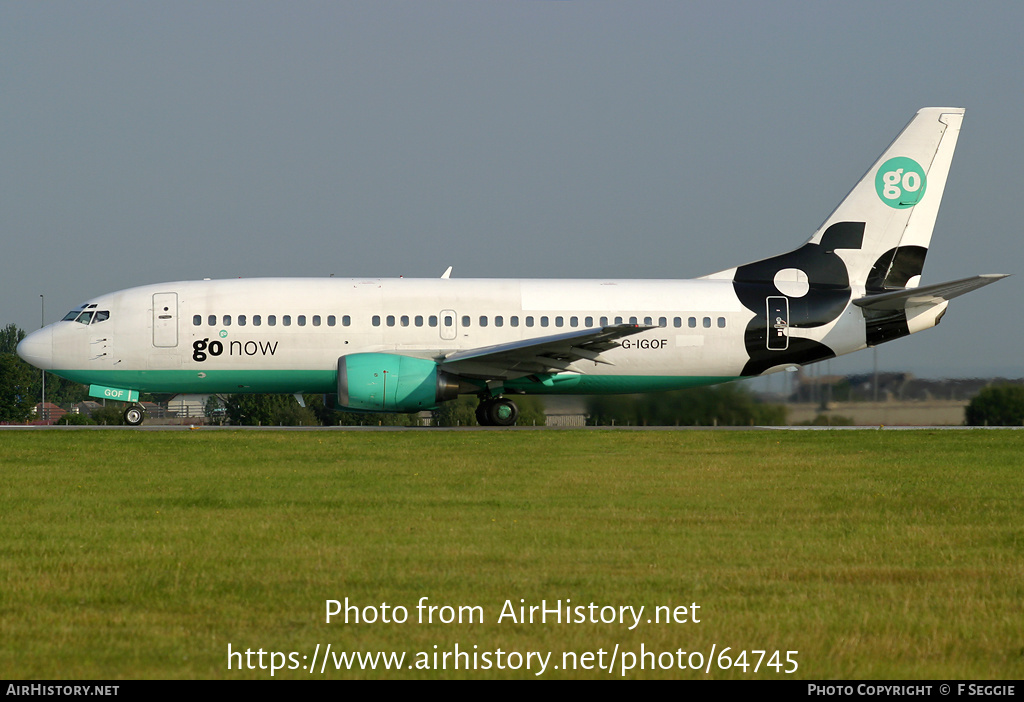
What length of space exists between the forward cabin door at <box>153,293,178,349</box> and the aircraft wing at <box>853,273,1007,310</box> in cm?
1604

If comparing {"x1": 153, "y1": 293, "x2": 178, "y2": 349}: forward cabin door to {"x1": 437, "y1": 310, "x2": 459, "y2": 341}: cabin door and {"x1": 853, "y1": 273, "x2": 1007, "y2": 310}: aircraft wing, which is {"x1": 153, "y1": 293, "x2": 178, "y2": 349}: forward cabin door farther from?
{"x1": 853, "y1": 273, "x2": 1007, "y2": 310}: aircraft wing

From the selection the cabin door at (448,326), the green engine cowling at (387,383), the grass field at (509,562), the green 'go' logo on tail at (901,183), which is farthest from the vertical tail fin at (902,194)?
the grass field at (509,562)

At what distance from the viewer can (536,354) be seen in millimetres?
24906

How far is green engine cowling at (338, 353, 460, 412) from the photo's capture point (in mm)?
24062

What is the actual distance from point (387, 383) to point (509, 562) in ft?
51.3

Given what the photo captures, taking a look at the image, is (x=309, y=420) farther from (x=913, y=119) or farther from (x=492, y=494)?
(x=492, y=494)

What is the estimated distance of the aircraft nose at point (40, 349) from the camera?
25531 millimetres

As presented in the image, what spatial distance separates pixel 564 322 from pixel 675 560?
1769 centimetres

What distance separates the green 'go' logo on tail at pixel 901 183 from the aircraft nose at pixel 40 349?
2018 cm

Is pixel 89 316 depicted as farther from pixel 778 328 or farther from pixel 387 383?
pixel 778 328

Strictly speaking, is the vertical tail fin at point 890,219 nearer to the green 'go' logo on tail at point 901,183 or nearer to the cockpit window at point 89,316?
the green 'go' logo on tail at point 901,183

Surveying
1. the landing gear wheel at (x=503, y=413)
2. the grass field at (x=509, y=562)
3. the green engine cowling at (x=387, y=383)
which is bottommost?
the grass field at (x=509, y=562)

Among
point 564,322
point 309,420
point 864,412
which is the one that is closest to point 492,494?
point 564,322
